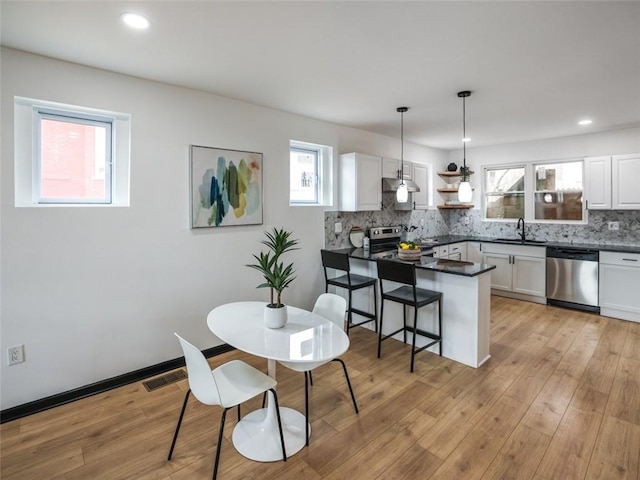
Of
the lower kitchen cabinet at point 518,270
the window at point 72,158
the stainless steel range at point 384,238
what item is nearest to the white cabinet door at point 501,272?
the lower kitchen cabinet at point 518,270

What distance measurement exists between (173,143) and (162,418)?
223 cm

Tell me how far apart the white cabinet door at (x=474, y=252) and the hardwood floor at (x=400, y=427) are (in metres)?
2.44

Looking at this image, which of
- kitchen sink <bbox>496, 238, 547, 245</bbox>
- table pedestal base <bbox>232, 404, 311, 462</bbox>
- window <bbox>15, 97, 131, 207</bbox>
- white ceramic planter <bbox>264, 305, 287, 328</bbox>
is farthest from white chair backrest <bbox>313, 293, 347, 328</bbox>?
kitchen sink <bbox>496, 238, 547, 245</bbox>

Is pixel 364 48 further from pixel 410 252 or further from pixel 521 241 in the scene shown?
pixel 521 241

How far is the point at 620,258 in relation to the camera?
14.0 ft

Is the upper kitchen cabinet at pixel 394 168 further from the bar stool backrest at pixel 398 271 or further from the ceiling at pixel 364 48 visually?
the bar stool backrest at pixel 398 271

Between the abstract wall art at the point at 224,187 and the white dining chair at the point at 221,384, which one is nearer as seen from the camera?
the white dining chair at the point at 221,384

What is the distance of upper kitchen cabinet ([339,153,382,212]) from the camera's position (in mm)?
4332

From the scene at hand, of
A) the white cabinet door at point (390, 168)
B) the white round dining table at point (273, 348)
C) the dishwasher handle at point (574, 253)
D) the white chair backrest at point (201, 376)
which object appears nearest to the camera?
the white chair backrest at point (201, 376)

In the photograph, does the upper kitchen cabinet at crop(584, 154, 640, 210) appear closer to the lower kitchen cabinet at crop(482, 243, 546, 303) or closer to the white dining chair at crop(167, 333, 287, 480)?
the lower kitchen cabinet at crop(482, 243, 546, 303)

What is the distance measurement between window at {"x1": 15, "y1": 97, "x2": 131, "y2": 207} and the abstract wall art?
1.90 ft

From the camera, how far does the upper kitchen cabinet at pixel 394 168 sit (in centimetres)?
477

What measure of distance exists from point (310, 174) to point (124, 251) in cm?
238

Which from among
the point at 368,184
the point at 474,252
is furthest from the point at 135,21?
the point at 474,252
